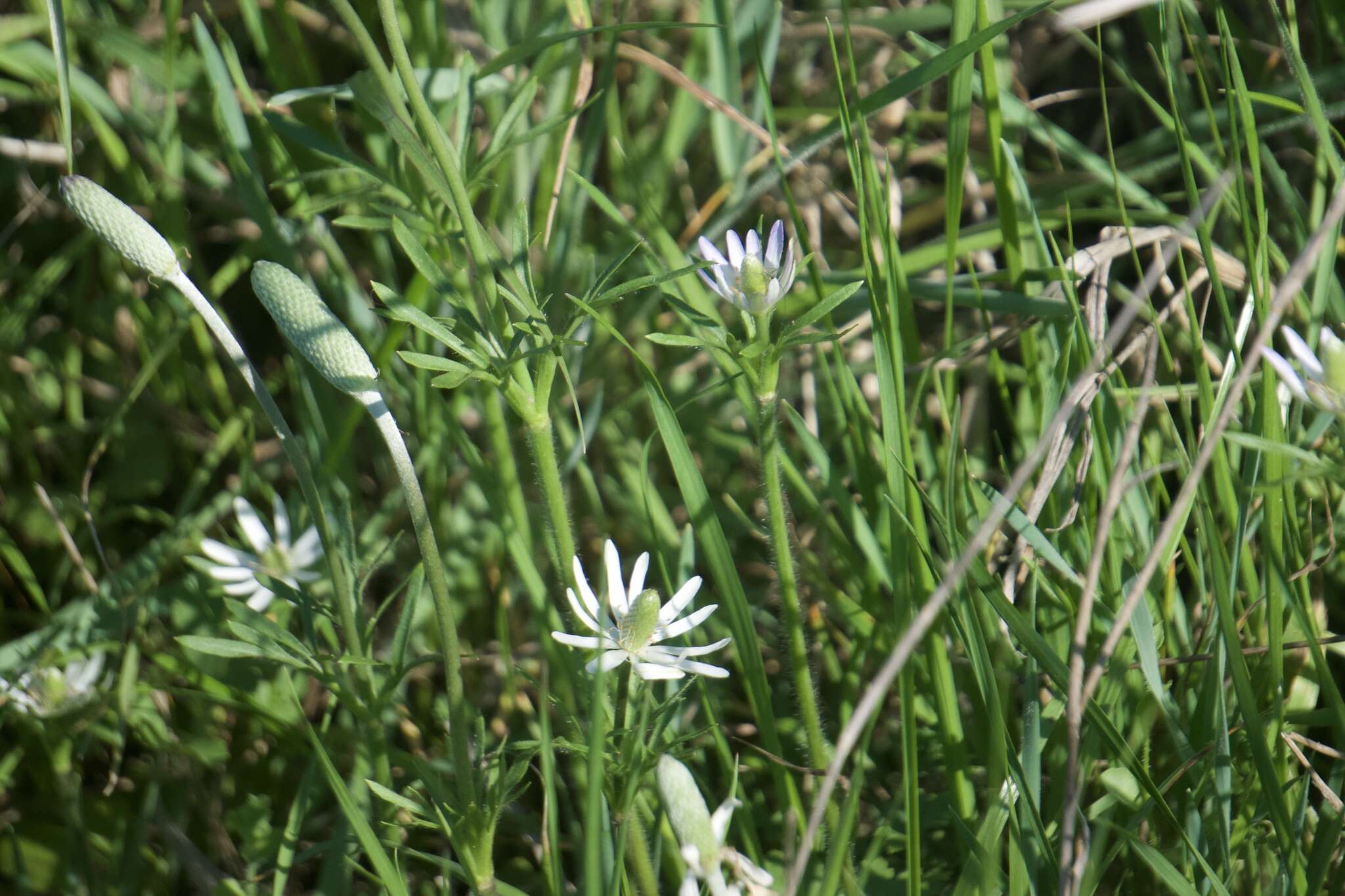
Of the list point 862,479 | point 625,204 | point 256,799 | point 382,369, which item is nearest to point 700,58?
point 625,204

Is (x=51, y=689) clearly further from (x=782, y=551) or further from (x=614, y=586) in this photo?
(x=782, y=551)

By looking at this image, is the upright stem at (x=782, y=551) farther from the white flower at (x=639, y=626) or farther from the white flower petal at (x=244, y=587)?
the white flower petal at (x=244, y=587)

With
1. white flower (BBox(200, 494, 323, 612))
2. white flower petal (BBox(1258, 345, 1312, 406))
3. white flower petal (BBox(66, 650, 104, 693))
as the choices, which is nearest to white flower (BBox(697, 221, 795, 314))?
white flower petal (BBox(1258, 345, 1312, 406))

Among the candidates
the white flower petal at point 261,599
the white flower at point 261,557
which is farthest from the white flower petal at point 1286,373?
the white flower petal at point 261,599

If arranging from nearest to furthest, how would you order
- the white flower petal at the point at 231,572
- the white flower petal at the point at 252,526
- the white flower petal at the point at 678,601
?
1. the white flower petal at the point at 678,601
2. the white flower petal at the point at 231,572
3. the white flower petal at the point at 252,526

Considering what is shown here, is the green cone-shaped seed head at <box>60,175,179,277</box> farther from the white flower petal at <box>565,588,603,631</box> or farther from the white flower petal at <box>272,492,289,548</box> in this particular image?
the white flower petal at <box>272,492,289,548</box>

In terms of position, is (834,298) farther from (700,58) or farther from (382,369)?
(700,58)

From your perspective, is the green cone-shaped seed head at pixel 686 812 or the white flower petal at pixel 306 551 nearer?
the green cone-shaped seed head at pixel 686 812
